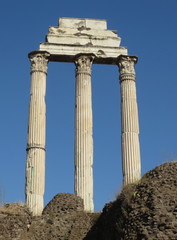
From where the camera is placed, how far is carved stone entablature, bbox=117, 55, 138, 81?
2677 cm

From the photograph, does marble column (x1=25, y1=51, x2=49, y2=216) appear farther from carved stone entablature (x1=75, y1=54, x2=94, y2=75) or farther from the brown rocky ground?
the brown rocky ground

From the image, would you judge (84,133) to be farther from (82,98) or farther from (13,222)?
(13,222)

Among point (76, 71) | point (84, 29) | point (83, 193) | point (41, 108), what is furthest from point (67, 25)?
point (83, 193)

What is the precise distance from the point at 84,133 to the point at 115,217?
36.4 ft

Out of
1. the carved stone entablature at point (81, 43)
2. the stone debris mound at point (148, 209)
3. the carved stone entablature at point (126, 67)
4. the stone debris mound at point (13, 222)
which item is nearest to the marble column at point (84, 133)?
the carved stone entablature at point (81, 43)

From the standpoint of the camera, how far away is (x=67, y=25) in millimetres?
28047

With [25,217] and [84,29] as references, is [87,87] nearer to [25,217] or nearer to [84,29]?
[84,29]

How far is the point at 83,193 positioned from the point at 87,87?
5.54 m

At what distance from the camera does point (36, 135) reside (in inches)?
965

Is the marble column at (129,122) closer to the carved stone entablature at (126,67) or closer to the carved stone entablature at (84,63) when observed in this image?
the carved stone entablature at (126,67)

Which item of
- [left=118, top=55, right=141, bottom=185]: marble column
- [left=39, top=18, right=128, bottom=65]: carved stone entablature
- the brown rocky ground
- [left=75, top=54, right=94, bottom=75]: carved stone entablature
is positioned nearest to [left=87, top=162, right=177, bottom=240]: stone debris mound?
the brown rocky ground

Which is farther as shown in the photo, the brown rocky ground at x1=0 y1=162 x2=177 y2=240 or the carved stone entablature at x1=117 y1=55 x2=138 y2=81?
the carved stone entablature at x1=117 y1=55 x2=138 y2=81

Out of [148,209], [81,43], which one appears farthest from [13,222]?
[81,43]

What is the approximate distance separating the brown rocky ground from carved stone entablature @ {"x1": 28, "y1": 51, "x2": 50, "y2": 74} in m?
9.72
